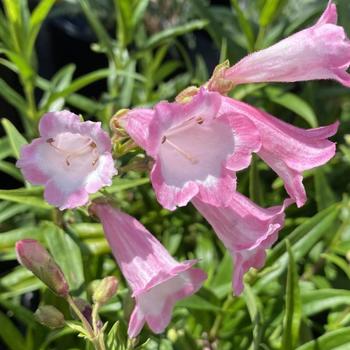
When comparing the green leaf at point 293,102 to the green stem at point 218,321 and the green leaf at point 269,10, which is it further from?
the green stem at point 218,321

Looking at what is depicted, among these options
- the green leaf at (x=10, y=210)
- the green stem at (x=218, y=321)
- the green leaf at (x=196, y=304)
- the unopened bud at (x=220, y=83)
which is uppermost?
the unopened bud at (x=220, y=83)

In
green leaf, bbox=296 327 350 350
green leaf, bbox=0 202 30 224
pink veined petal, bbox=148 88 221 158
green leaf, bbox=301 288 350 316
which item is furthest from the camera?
green leaf, bbox=0 202 30 224

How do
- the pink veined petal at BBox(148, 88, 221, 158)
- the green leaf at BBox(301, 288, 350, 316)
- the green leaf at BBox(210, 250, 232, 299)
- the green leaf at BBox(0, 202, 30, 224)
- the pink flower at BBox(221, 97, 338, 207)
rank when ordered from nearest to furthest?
the pink veined petal at BBox(148, 88, 221, 158), the pink flower at BBox(221, 97, 338, 207), the green leaf at BBox(301, 288, 350, 316), the green leaf at BBox(210, 250, 232, 299), the green leaf at BBox(0, 202, 30, 224)

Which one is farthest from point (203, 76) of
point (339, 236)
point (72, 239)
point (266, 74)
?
point (266, 74)

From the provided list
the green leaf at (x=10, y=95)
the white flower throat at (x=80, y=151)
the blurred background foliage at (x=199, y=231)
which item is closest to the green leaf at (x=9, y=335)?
the blurred background foliage at (x=199, y=231)

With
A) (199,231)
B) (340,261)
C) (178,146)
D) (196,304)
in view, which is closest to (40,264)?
(178,146)

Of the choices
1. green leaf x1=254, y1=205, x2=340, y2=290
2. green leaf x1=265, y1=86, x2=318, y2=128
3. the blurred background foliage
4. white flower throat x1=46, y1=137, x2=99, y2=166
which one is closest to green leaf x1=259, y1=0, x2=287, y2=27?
the blurred background foliage

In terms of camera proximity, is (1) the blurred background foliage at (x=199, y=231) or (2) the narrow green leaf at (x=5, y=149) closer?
(1) the blurred background foliage at (x=199, y=231)

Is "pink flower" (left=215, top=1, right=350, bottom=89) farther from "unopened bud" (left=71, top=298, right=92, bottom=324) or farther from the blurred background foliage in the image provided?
"unopened bud" (left=71, top=298, right=92, bottom=324)
